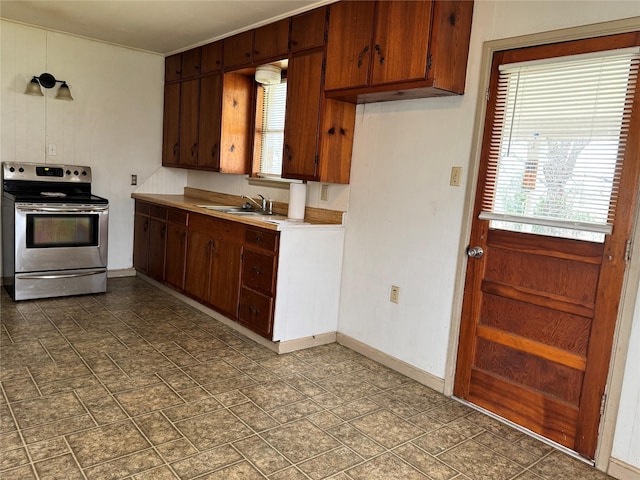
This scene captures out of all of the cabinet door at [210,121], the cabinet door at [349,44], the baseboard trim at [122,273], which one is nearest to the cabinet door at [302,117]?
the cabinet door at [349,44]

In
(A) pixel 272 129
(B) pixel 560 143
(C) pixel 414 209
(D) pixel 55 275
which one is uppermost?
(A) pixel 272 129

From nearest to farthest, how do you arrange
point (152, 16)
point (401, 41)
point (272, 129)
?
point (401, 41) < point (152, 16) < point (272, 129)

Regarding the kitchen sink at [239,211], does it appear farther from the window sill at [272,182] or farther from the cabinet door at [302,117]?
the cabinet door at [302,117]

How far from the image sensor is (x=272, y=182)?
13.6ft

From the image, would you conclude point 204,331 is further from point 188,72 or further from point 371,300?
point 188,72

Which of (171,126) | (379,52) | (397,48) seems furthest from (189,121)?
(397,48)

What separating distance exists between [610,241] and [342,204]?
1804 millimetres

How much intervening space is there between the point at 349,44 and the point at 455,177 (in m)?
1.08

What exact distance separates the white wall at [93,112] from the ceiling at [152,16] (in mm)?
191

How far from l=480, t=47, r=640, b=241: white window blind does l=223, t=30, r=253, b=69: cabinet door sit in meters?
2.20

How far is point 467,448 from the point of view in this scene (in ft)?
7.54

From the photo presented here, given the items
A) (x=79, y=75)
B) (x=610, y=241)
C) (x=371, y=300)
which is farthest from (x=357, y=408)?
(x=79, y=75)

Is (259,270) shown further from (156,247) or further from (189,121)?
(189,121)

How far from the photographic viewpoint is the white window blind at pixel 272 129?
164 inches
